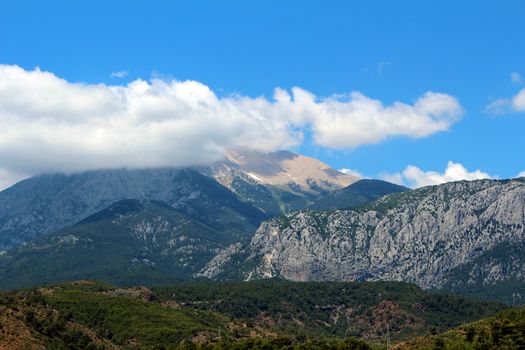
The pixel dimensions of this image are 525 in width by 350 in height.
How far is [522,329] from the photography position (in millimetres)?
190000

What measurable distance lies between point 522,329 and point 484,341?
9.53 meters

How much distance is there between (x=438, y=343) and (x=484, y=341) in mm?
11764

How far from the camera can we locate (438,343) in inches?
7825

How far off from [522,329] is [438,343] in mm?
21037

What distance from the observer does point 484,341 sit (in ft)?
632
